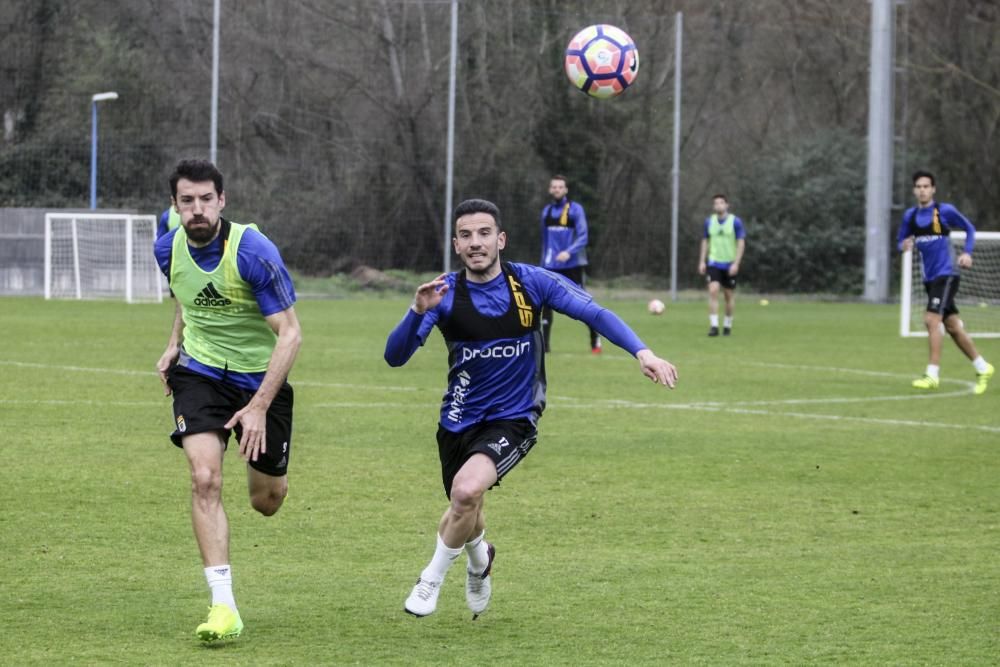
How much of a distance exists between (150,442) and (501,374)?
5.40 meters

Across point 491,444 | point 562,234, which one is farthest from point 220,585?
point 562,234

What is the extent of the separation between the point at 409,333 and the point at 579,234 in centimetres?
1443

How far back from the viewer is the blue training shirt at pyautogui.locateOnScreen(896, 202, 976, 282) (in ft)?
53.2

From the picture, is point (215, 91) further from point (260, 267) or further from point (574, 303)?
point (574, 303)

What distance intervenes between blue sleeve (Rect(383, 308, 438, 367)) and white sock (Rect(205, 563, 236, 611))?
105 centimetres

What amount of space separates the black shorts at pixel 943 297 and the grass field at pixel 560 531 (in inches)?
33.8

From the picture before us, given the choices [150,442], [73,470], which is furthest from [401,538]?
[150,442]

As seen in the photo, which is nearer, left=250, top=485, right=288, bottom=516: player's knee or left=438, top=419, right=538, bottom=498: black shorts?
left=438, top=419, right=538, bottom=498: black shorts

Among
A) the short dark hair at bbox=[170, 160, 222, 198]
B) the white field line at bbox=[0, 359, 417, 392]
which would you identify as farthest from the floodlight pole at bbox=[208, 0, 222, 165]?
the short dark hair at bbox=[170, 160, 222, 198]

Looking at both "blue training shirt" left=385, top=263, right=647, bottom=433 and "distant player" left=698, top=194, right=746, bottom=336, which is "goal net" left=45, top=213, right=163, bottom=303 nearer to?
"distant player" left=698, top=194, right=746, bottom=336

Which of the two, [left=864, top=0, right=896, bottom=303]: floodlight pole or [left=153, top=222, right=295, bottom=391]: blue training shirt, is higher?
[left=864, top=0, right=896, bottom=303]: floodlight pole

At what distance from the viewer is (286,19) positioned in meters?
33.5

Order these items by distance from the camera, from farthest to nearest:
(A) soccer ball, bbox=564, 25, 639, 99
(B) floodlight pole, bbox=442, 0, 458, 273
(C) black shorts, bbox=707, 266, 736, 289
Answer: (B) floodlight pole, bbox=442, 0, 458, 273, (C) black shorts, bbox=707, 266, 736, 289, (A) soccer ball, bbox=564, 25, 639, 99

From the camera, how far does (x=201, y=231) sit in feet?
20.7
